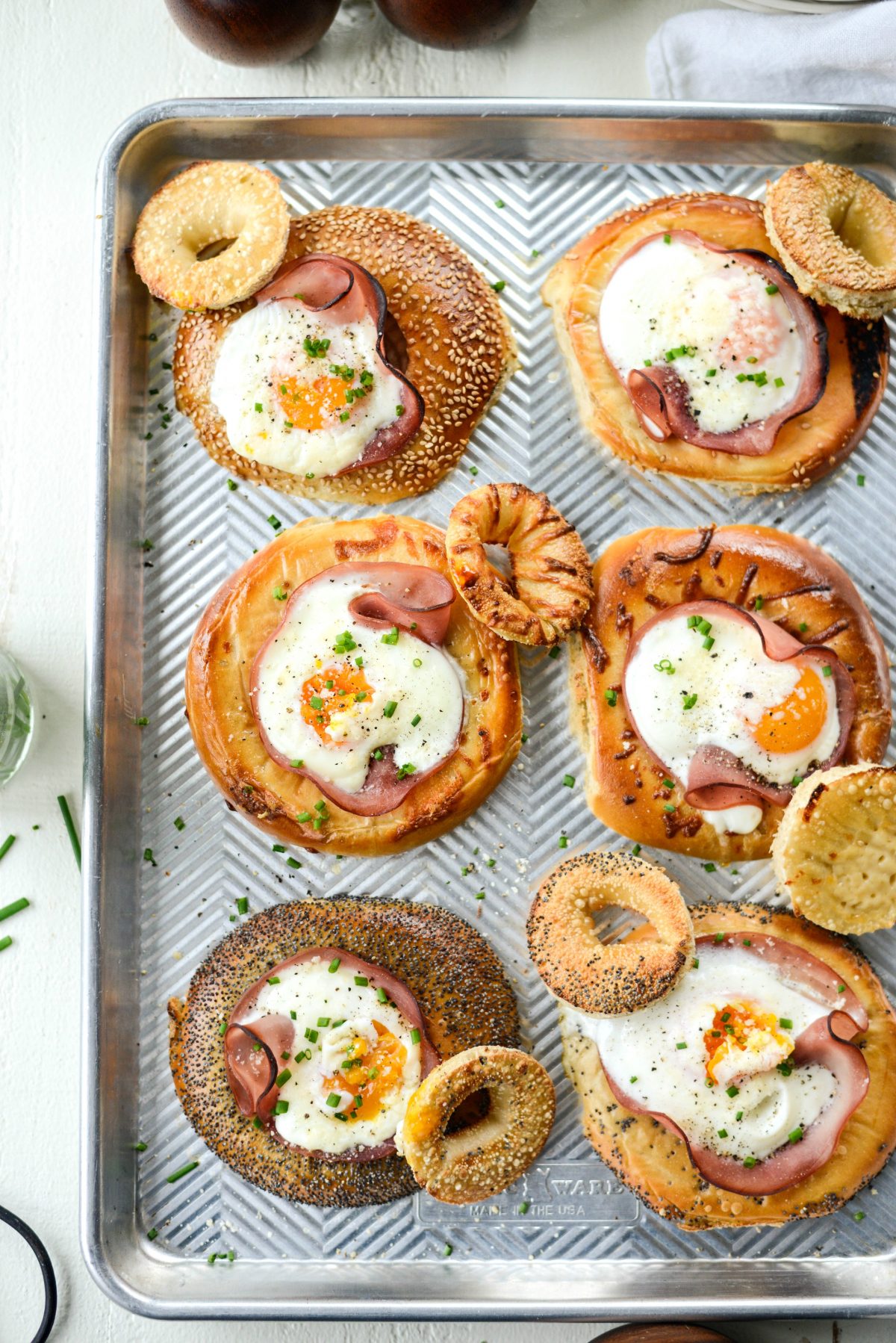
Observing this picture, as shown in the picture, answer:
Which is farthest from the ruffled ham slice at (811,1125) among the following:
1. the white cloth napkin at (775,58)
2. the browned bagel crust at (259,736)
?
the white cloth napkin at (775,58)

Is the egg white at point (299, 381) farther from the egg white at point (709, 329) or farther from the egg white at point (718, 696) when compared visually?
the egg white at point (718, 696)

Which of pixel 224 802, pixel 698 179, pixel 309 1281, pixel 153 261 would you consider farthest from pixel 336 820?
pixel 698 179

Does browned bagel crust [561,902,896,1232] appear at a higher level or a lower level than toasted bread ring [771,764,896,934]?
lower

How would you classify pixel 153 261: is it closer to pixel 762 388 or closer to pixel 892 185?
pixel 762 388

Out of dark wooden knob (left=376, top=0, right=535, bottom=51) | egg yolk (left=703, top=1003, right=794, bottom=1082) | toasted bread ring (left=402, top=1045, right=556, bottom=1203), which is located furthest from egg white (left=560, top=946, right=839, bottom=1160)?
dark wooden knob (left=376, top=0, right=535, bottom=51)

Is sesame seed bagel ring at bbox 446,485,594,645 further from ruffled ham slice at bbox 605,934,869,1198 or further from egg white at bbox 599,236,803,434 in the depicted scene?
ruffled ham slice at bbox 605,934,869,1198
